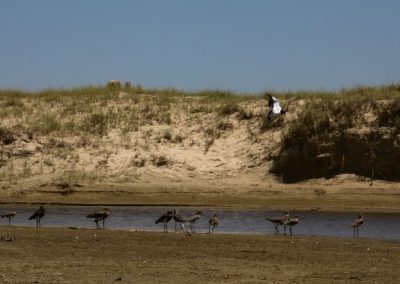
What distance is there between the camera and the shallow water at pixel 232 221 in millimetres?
20797

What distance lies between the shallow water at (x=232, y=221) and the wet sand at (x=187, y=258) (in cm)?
210

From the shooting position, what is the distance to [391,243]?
17.7 m

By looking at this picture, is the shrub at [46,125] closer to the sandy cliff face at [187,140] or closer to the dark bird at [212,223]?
the sandy cliff face at [187,140]

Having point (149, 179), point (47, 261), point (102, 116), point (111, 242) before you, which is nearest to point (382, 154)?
point (149, 179)

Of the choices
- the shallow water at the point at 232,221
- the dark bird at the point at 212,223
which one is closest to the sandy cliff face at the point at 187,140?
the shallow water at the point at 232,221

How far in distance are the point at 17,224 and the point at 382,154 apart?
11.8 metres

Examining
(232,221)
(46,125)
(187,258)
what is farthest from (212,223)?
(46,125)

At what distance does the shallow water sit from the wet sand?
2.10 m

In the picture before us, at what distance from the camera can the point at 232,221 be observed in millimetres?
23094

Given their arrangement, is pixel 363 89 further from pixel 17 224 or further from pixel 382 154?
pixel 17 224

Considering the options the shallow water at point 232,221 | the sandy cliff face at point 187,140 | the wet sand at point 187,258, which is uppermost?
the sandy cliff face at point 187,140

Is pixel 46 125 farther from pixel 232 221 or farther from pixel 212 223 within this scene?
pixel 212 223

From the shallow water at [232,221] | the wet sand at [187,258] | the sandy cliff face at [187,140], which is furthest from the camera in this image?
the sandy cliff face at [187,140]

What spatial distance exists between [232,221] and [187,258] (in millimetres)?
8116
